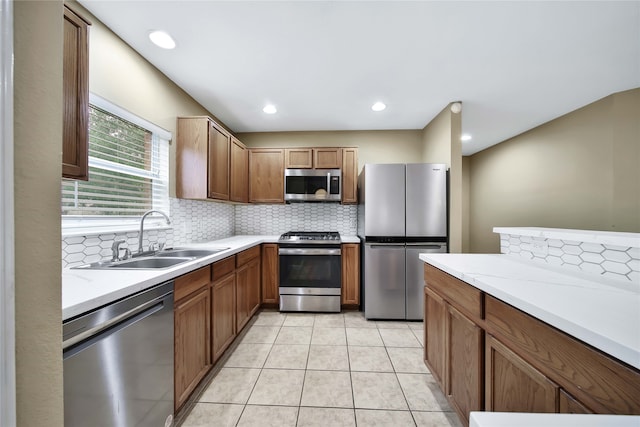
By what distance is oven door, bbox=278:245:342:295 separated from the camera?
295 centimetres

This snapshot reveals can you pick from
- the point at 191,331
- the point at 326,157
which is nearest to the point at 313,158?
the point at 326,157

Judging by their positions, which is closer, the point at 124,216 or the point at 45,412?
the point at 45,412

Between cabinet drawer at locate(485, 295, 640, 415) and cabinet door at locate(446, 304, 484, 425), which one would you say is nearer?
cabinet drawer at locate(485, 295, 640, 415)

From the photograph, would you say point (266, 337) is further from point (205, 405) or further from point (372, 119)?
point (372, 119)

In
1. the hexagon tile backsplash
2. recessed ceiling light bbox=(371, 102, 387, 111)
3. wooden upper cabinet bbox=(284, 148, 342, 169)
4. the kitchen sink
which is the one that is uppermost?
recessed ceiling light bbox=(371, 102, 387, 111)

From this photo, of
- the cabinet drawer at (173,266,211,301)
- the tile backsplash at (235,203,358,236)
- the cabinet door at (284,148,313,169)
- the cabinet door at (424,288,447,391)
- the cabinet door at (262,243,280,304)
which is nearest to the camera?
the cabinet drawer at (173,266,211,301)

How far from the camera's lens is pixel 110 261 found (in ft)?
5.07

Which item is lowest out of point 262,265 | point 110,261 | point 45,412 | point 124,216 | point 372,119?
point 262,265

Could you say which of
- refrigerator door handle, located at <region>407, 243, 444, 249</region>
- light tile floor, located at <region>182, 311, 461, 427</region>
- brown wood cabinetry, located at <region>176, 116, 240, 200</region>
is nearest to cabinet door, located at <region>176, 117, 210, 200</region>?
brown wood cabinetry, located at <region>176, 116, 240, 200</region>

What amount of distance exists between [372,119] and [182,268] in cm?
285

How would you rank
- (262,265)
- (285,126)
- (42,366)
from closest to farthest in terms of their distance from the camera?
(42,366) → (262,265) → (285,126)

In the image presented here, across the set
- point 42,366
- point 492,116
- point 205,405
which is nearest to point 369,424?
point 205,405

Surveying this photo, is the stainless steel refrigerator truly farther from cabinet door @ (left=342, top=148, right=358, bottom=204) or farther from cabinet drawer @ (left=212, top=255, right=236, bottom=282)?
cabinet drawer @ (left=212, top=255, right=236, bottom=282)

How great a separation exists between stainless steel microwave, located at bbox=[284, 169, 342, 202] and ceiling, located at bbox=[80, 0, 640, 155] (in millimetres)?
769
